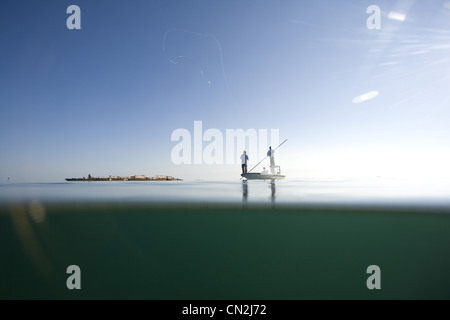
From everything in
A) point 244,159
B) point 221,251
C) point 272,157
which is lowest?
point 221,251

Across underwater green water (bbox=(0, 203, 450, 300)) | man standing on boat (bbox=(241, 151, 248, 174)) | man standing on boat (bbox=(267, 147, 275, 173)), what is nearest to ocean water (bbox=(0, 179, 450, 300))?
underwater green water (bbox=(0, 203, 450, 300))

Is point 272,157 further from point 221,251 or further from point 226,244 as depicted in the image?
point 221,251

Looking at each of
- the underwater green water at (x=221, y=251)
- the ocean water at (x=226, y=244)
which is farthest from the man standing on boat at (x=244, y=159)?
the underwater green water at (x=221, y=251)

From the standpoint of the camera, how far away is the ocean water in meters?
6.87

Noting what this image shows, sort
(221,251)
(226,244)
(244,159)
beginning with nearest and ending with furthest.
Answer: (221,251) < (226,244) < (244,159)

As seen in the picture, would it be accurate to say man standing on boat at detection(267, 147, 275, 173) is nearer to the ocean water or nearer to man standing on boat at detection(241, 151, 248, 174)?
man standing on boat at detection(241, 151, 248, 174)

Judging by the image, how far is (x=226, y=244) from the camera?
36.9ft

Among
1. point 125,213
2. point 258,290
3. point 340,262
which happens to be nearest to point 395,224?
point 340,262

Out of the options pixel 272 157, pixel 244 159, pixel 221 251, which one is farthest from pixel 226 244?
pixel 272 157

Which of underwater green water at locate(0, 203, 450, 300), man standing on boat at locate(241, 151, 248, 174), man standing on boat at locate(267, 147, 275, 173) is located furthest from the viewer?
man standing on boat at locate(267, 147, 275, 173)
